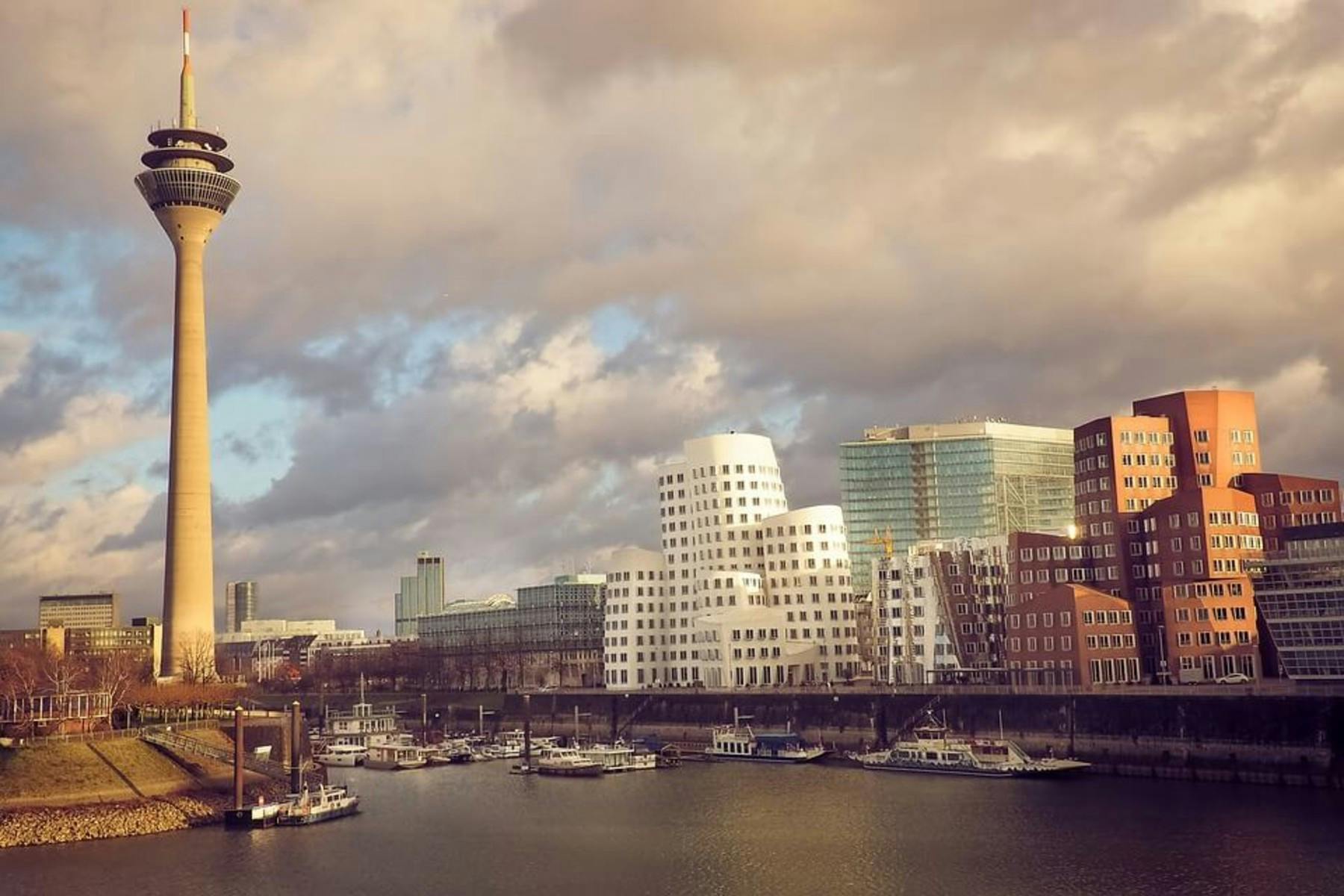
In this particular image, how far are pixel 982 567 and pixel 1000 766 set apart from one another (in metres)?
50.4

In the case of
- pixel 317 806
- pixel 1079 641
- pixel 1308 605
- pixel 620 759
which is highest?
pixel 1308 605

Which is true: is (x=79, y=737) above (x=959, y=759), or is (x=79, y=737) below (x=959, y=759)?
above

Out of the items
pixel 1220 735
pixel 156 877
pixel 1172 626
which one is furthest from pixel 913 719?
pixel 156 877

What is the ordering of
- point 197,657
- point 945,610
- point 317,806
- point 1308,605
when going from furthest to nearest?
1. point 197,657
2. point 945,610
3. point 1308,605
4. point 317,806

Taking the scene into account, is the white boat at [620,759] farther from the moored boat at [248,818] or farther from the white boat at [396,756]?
the moored boat at [248,818]

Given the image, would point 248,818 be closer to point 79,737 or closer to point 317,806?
point 317,806

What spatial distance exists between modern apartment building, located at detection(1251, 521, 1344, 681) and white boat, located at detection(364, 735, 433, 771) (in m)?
107

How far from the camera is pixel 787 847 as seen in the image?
96500mm

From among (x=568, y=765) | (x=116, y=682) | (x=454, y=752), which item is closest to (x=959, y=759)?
(x=568, y=765)

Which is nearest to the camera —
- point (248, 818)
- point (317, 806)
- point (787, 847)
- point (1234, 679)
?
point (787, 847)

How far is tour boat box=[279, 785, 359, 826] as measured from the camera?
113688 mm

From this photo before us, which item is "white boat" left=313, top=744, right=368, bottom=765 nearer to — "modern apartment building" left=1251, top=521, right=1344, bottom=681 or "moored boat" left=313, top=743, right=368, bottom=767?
"moored boat" left=313, top=743, right=368, bottom=767

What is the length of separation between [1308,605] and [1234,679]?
13115 millimetres

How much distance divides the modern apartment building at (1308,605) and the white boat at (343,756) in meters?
119
